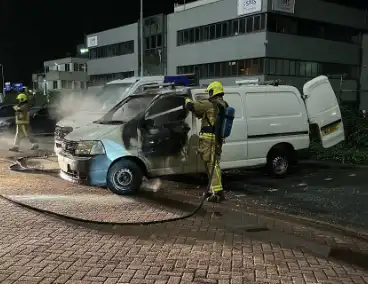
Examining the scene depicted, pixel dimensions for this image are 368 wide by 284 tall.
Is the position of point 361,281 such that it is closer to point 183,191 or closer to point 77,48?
point 183,191

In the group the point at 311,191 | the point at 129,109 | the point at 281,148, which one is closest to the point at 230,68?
the point at 281,148

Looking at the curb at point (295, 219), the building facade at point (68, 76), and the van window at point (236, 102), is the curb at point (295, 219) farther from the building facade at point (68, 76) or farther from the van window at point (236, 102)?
the building facade at point (68, 76)

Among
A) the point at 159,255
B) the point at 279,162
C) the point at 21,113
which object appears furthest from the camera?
the point at 21,113

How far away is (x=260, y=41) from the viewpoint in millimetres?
39125

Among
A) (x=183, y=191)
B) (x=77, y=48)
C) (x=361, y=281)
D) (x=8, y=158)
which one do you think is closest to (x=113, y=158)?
(x=183, y=191)

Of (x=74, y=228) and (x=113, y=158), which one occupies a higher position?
(x=113, y=158)

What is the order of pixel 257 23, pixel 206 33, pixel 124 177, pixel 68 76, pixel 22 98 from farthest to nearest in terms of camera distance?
pixel 68 76 < pixel 206 33 < pixel 257 23 < pixel 22 98 < pixel 124 177

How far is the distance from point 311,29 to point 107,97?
36.9 metres

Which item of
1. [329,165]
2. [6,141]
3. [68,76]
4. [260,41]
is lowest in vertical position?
[329,165]

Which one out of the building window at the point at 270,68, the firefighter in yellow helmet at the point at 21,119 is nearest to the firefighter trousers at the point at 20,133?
the firefighter in yellow helmet at the point at 21,119

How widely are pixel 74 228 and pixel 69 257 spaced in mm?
1111

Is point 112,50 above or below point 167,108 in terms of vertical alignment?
above

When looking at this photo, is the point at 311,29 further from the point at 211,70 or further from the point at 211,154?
the point at 211,154

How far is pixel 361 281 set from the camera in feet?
13.6
